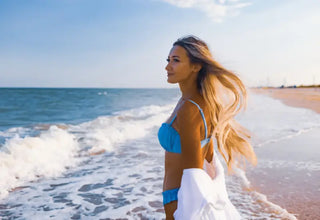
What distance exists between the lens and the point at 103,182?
590 centimetres

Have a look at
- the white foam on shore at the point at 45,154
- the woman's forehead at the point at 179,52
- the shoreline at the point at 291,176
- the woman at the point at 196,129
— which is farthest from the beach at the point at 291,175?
the white foam on shore at the point at 45,154

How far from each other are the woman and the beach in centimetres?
80

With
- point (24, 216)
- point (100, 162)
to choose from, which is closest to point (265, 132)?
point (100, 162)

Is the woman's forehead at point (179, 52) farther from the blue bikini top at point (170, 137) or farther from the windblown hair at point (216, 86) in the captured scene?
the blue bikini top at point (170, 137)

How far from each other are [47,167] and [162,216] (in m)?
3.94

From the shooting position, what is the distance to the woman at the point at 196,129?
178cm

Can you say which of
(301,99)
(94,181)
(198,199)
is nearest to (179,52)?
Answer: (198,199)

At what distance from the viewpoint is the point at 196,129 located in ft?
5.91

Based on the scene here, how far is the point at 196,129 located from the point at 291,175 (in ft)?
16.0

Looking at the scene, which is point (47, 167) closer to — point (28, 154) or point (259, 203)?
point (28, 154)

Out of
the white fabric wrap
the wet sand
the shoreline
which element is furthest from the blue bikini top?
the shoreline

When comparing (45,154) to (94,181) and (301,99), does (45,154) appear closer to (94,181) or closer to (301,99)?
(94,181)

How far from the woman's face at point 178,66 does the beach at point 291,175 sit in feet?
3.38

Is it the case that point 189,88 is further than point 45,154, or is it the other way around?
point 45,154
